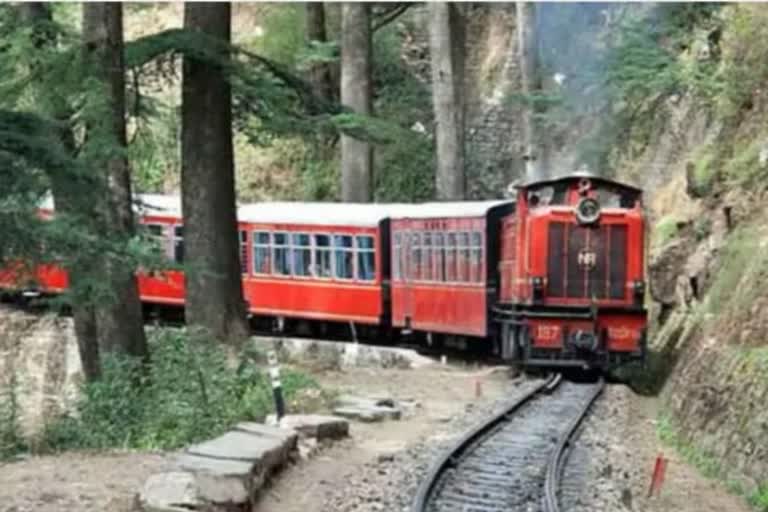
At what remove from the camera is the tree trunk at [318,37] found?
108 ft

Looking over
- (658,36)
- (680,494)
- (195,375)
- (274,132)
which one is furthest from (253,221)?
(680,494)

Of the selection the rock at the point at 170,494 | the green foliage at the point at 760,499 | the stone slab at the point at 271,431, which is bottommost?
the green foliage at the point at 760,499

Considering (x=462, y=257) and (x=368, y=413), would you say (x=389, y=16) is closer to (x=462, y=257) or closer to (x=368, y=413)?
(x=462, y=257)

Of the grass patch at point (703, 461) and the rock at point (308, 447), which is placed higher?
the rock at point (308, 447)

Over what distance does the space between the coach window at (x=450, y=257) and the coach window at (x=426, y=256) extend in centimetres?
43

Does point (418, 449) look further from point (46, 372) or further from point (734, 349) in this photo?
point (46, 372)

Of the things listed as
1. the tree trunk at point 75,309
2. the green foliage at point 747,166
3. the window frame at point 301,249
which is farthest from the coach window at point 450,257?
the tree trunk at point 75,309

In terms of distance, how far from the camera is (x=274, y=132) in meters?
15.9

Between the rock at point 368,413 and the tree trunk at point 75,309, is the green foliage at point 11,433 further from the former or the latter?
the rock at point 368,413

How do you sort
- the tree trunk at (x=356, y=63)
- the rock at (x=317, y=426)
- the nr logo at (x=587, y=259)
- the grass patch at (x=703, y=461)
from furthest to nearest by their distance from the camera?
the tree trunk at (x=356, y=63) < the nr logo at (x=587, y=259) < the rock at (x=317, y=426) < the grass patch at (x=703, y=461)

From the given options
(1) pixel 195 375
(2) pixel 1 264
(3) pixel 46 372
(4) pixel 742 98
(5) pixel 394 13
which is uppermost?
(5) pixel 394 13

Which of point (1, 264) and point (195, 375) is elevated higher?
point (1, 264)

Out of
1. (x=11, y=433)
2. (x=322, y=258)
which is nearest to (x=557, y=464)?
(x=11, y=433)

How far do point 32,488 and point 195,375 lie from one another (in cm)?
384
